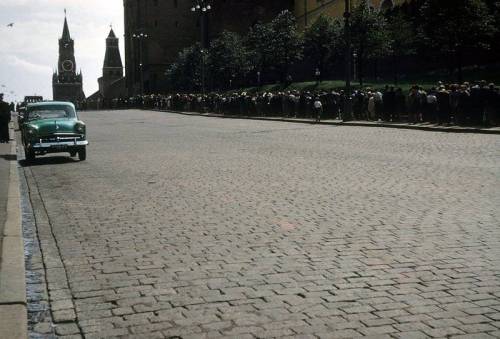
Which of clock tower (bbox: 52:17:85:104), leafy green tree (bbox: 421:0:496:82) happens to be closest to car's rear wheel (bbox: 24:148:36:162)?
leafy green tree (bbox: 421:0:496:82)

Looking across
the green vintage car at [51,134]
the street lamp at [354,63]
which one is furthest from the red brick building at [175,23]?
the green vintage car at [51,134]

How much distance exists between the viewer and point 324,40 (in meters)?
58.8

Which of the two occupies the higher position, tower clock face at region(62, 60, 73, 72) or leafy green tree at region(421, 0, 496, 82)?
tower clock face at region(62, 60, 73, 72)

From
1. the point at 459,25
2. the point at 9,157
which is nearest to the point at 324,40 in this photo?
the point at 459,25

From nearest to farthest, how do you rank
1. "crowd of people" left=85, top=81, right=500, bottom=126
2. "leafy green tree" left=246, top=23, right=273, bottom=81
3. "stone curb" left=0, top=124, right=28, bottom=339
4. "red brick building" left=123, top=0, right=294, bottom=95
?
"stone curb" left=0, top=124, right=28, bottom=339
"crowd of people" left=85, top=81, right=500, bottom=126
"leafy green tree" left=246, top=23, right=273, bottom=81
"red brick building" left=123, top=0, right=294, bottom=95

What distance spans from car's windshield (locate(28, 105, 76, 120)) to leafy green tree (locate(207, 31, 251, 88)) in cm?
5207

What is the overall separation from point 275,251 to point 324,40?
179ft

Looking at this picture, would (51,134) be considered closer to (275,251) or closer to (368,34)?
(275,251)

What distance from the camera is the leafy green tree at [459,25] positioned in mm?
41987

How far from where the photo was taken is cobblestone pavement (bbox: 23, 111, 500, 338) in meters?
4.21

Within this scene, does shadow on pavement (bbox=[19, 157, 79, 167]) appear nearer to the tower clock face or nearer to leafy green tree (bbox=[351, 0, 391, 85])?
leafy green tree (bbox=[351, 0, 391, 85])

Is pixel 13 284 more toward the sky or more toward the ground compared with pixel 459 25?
more toward the ground

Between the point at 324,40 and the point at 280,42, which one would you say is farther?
the point at 280,42

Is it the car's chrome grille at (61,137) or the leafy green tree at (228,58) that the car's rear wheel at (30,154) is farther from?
the leafy green tree at (228,58)
